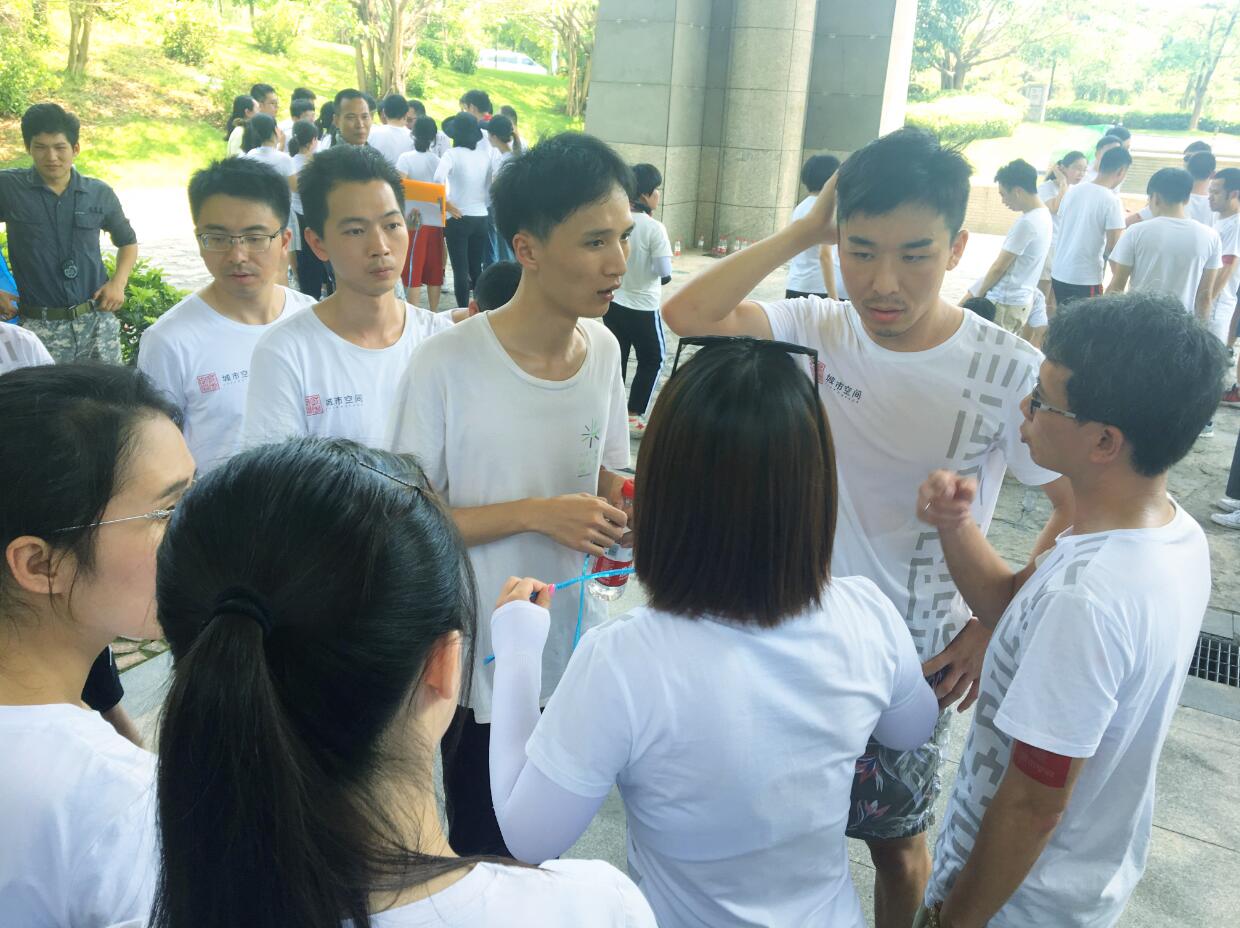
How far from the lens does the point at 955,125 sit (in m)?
25.5

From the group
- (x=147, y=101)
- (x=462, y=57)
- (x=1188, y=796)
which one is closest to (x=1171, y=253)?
(x=1188, y=796)

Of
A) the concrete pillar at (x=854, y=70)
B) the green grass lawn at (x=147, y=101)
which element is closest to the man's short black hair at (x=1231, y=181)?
the concrete pillar at (x=854, y=70)

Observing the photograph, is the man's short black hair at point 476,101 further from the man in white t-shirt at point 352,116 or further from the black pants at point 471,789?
the black pants at point 471,789

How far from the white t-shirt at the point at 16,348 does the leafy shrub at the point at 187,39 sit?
715 inches

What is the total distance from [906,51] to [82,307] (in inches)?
501

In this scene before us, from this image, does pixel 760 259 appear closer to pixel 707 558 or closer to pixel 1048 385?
pixel 1048 385

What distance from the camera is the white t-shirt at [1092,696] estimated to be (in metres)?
1.36

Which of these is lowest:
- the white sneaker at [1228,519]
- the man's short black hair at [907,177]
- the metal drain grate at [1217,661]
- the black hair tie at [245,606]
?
the metal drain grate at [1217,661]

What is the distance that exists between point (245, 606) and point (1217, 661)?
443 centimetres

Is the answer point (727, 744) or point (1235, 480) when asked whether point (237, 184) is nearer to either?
point (727, 744)

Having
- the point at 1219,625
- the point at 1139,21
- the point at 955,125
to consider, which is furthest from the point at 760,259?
the point at 1139,21

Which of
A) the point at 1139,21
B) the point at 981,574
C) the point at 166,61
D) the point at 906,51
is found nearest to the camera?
the point at 981,574

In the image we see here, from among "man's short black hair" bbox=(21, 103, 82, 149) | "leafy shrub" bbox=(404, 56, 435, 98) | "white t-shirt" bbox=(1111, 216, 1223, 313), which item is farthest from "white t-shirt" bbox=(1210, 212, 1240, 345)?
"leafy shrub" bbox=(404, 56, 435, 98)

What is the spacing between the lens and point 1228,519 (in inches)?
220
